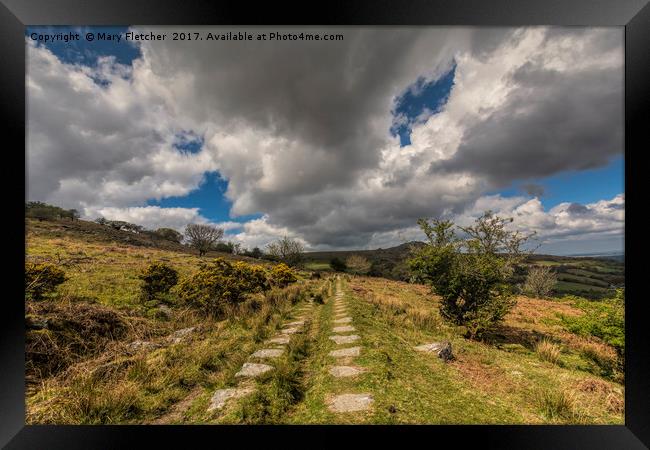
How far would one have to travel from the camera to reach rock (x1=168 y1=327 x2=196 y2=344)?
5.14 m

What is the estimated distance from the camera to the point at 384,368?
145 inches

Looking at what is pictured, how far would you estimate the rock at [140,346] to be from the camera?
4.48 m

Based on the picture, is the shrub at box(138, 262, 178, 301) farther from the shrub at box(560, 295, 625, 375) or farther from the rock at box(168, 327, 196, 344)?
the shrub at box(560, 295, 625, 375)

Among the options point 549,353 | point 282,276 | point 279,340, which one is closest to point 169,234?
point 282,276

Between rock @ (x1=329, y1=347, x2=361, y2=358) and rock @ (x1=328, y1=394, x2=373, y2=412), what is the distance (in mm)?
1326

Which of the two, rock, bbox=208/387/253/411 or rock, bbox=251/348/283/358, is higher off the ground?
rock, bbox=208/387/253/411

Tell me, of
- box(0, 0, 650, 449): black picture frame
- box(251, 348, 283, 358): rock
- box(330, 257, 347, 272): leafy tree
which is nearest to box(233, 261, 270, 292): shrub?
box(251, 348, 283, 358): rock

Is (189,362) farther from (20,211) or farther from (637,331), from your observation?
(637,331)

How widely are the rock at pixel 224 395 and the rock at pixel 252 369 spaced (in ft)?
1.28

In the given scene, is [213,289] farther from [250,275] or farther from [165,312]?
[250,275]

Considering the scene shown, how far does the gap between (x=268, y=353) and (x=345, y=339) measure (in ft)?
5.90

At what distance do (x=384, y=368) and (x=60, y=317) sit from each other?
6155 millimetres

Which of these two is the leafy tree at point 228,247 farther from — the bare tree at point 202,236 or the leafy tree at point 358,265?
the leafy tree at point 358,265

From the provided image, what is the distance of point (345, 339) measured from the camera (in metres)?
5.30
